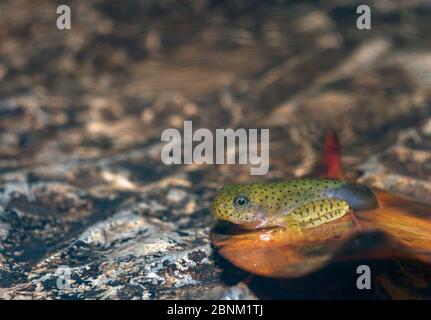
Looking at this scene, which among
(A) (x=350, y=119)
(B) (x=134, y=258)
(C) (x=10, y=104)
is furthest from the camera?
(C) (x=10, y=104)

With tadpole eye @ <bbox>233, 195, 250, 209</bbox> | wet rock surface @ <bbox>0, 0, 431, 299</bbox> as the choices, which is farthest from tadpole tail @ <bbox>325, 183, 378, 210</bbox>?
wet rock surface @ <bbox>0, 0, 431, 299</bbox>

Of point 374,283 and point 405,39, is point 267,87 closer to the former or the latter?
point 405,39

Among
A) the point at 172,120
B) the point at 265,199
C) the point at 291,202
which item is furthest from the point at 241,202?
the point at 172,120

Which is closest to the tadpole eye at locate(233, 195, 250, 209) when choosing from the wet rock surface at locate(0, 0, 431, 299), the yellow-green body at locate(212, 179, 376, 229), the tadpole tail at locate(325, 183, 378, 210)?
the yellow-green body at locate(212, 179, 376, 229)

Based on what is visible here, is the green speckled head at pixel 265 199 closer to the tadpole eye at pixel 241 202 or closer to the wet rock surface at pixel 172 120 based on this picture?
the tadpole eye at pixel 241 202

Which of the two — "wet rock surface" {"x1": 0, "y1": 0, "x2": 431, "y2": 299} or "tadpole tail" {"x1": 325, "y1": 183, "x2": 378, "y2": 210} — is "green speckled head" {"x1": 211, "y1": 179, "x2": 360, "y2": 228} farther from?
"wet rock surface" {"x1": 0, "y1": 0, "x2": 431, "y2": 299}

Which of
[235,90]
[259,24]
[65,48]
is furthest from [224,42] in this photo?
[65,48]

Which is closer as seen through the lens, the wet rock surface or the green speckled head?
the wet rock surface
